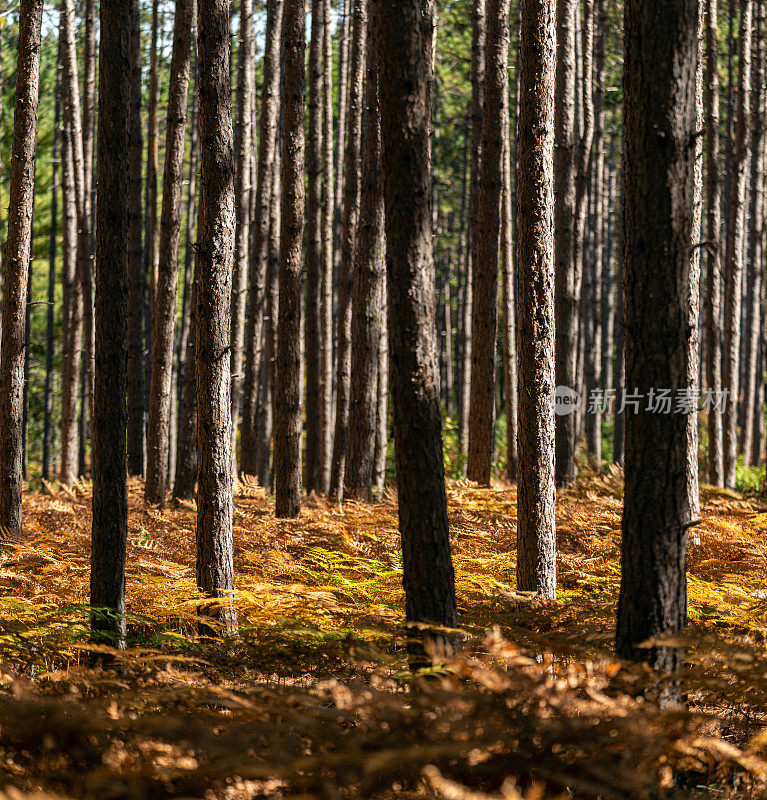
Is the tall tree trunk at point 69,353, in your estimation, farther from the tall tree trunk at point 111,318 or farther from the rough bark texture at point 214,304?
the tall tree trunk at point 111,318

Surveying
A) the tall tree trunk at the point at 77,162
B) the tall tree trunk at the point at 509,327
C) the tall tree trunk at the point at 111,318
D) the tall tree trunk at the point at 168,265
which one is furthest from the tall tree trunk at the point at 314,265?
the tall tree trunk at the point at 111,318

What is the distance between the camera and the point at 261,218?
471 inches

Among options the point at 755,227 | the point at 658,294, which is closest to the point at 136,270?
the point at 658,294

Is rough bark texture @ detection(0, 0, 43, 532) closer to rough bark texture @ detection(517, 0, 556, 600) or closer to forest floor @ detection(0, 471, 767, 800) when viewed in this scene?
forest floor @ detection(0, 471, 767, 800)

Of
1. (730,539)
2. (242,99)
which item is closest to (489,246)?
(730,539)

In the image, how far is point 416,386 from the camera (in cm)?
334

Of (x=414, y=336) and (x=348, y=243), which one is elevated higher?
(x=348, y=243)

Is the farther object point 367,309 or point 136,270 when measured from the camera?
point 136,270

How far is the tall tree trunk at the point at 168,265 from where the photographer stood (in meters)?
8.88

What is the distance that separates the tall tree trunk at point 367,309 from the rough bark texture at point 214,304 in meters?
3.70

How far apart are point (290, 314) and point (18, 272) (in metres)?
2.44

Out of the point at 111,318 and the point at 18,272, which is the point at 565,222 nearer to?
the point at 18,272

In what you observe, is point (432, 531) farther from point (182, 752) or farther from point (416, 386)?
point (182, 752)

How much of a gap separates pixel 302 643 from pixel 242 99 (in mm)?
9906
